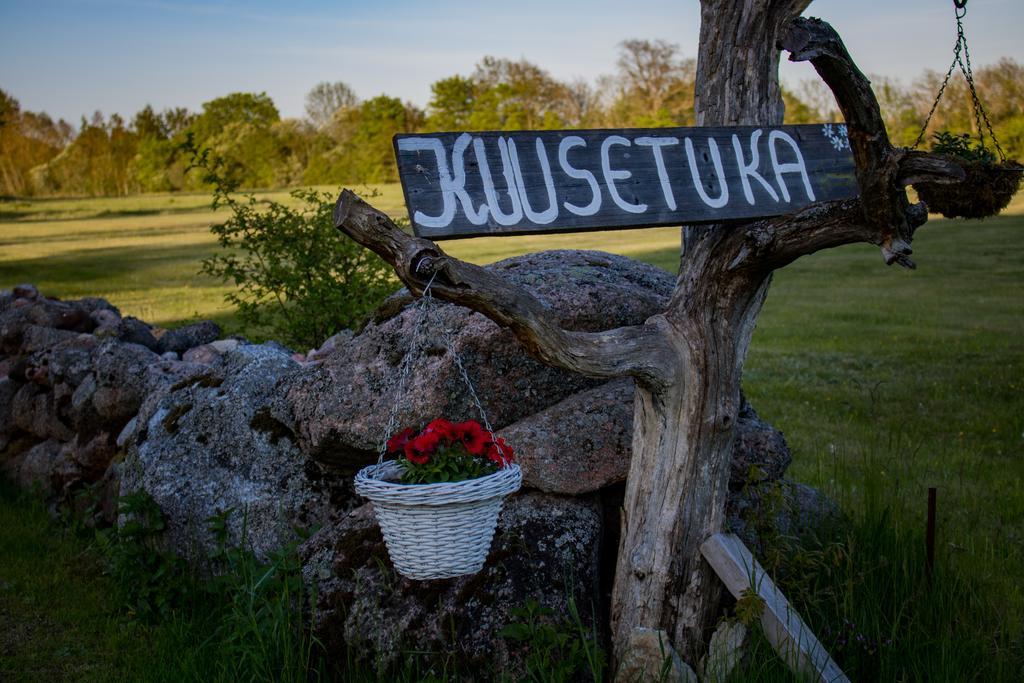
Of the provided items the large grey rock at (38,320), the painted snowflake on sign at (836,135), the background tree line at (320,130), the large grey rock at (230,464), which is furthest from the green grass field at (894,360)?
the background tree line at (320,130)

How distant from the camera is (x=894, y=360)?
35.7 feet

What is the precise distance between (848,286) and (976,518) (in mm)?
13662

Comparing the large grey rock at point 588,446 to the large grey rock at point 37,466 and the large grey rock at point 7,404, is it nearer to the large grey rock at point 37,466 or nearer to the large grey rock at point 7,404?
the large grey rock at point 37,466

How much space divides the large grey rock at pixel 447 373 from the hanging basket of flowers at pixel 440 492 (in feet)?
3.37

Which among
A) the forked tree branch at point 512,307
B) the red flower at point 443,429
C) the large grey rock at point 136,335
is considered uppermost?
the forked tree branch at point 512,307

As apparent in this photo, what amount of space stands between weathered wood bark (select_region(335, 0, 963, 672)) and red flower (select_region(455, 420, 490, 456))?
0.37 meters

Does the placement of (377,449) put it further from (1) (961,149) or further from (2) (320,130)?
(2) (320,130)

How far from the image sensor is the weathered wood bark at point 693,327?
123 inches

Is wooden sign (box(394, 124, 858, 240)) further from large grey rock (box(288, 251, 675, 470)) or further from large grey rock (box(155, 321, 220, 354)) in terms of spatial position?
large grey rock (box(155, 321, 220, 354))

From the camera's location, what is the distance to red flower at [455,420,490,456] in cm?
346

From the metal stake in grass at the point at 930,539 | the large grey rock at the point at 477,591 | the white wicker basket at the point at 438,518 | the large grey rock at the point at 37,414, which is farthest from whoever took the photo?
the large grey rock at the point at 37,414

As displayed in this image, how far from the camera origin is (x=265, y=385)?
5.52 meters

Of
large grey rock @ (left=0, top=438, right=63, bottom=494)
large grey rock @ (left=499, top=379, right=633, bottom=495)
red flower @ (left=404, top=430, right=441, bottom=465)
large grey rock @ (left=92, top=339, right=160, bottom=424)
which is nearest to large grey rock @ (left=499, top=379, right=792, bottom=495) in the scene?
large grey rock @ (left=499, top=379, right=633, bottom=495)

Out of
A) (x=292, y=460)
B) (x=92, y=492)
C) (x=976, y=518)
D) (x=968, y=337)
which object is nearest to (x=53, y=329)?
(x=92, y=492)
